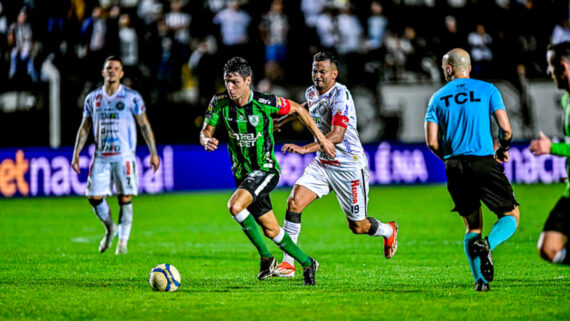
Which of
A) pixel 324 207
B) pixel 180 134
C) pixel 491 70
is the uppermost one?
pixel 491 70

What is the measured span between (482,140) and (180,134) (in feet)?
47.2

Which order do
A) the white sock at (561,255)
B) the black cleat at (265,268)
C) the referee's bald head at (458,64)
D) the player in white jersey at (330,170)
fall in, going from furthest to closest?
1. the player in white jersey at (330,170)
2. the black cleat at (265,268)
3. the referee's bald head at (458,64)
4. the white sock at (561,255)

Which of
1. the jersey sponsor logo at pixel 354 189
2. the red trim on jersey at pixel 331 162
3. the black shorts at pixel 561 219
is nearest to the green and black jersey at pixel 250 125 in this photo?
the red trim on jersey at pixel 331 162

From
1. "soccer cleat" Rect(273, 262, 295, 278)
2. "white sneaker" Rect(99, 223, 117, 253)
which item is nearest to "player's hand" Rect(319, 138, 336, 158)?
"soccer cleat" Rect(273, 262, 295, 278)

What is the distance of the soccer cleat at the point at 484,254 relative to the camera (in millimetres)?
6984

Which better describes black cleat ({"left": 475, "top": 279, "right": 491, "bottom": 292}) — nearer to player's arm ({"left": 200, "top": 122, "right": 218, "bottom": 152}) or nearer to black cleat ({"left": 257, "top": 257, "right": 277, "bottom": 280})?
black cleat ({"left": 257, "top": 257, "right": 277, "bottom": 280})

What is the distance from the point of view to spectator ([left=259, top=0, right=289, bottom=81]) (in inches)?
813

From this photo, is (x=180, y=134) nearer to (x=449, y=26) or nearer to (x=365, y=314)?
(x=449, y=26)

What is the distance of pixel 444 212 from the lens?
1670 cm

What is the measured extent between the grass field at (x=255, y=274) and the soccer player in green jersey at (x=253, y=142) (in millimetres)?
545

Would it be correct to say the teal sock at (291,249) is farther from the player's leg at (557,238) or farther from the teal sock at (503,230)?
the player's leg at (557,238)

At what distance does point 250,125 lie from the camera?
26.9 feet

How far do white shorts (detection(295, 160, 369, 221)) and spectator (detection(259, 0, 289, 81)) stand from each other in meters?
11.7

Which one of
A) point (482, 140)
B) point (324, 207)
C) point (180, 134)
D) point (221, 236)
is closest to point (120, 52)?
point (180, 134)
